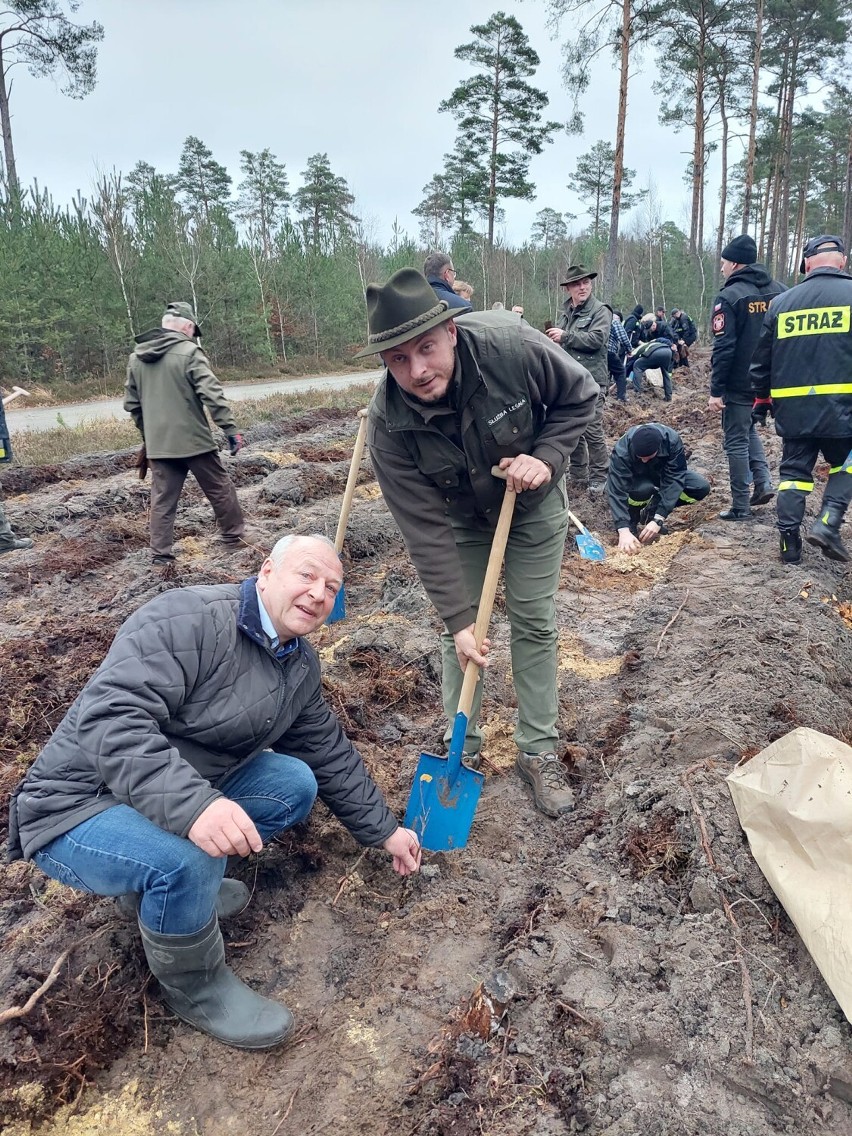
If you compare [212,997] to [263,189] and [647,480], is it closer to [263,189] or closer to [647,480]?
[647,480]

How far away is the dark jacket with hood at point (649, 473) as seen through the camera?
5662 mm

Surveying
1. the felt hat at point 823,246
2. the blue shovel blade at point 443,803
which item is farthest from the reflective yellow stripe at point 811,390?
the blue shovel blade at point 443,803

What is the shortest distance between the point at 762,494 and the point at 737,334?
4.36ft

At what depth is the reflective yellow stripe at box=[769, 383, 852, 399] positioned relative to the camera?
4.46m

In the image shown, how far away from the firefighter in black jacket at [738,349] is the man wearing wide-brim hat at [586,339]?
156cm

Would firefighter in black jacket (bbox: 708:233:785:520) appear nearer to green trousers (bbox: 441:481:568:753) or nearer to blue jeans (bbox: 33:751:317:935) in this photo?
green trousers (bbox: 441:481:568:753)

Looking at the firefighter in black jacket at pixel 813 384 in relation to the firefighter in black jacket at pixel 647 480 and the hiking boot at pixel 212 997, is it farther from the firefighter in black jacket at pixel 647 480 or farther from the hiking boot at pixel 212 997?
the hiking boot at pixel 212 997

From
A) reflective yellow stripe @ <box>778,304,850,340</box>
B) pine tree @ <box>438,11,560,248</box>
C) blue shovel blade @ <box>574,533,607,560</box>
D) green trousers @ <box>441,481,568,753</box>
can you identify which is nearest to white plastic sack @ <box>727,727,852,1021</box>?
green trousers @ <box>441,481,568,753</box>

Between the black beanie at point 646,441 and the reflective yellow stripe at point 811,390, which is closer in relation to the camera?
the reflective yellow stripe at point 811,390

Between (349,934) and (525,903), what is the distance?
0.59 meters

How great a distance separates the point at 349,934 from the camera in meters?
2.42

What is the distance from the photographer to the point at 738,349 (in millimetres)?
5789

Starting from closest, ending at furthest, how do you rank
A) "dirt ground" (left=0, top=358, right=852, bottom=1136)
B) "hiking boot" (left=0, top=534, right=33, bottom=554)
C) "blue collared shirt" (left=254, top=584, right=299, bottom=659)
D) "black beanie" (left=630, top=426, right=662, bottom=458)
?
"dirt ground" (left=0, top=358, right=852, bottom=1136) < "blue collared shirt" (left=254, top=584, right=299, bottom=659) < "black beanie" (left=630, top=426, right=662, bottom=458) < "hiking boot" (left=0, top=534, right=33, bottom=554)

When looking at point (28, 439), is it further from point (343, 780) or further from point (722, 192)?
point (722, 192)
